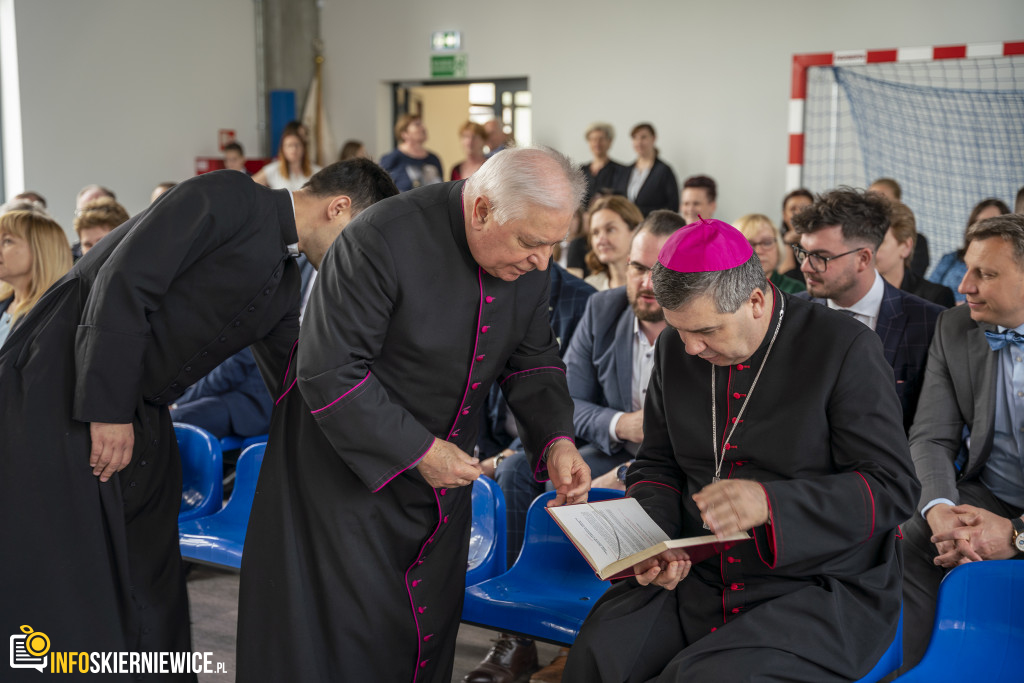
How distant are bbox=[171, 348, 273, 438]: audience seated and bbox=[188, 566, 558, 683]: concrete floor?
0.71 m

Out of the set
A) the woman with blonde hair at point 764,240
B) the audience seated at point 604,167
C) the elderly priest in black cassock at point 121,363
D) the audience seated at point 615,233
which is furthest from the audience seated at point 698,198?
the elderly priest in black cassock at point 121,363

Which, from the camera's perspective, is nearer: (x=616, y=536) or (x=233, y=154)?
(x=616, y=536)

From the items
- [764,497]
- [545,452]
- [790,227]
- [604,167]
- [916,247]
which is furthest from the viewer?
[604,167]

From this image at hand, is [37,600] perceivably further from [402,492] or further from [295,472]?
[402,492]

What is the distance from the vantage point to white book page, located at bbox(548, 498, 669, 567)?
6.43 ft

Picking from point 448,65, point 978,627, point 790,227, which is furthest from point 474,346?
point 448,65

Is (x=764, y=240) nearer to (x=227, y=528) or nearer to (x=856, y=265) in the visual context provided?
(x=856, y=265)

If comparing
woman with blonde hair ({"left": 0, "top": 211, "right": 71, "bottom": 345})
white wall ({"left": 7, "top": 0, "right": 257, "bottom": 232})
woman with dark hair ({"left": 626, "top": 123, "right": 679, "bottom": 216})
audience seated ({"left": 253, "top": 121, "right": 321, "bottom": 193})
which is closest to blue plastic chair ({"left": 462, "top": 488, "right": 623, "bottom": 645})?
Result: woman with blonde hair ({"left": 0, "top": 211, "right": 71, "bottom": 345})

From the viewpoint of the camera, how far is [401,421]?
2010mm

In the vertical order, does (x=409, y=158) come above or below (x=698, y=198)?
above

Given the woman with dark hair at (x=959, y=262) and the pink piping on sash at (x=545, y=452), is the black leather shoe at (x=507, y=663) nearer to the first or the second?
the pink piping on sash at (x=545, y=452)

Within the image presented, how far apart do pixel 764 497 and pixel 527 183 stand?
0.83 meters

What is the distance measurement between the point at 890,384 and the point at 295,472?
56.3 inches

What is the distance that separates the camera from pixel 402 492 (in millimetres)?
2199
